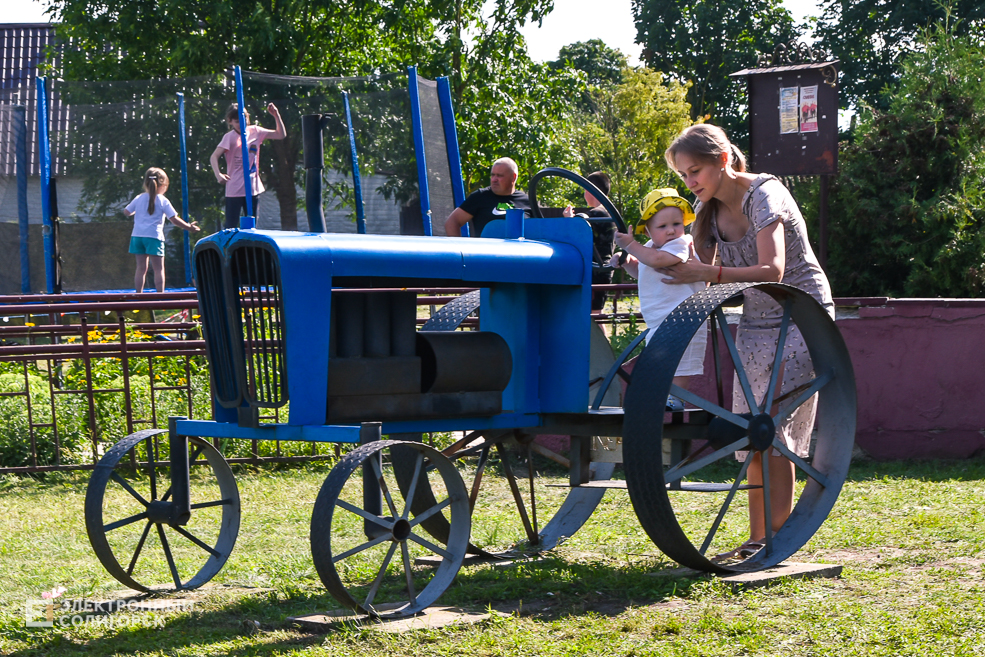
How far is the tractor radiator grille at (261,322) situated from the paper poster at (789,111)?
795 centimetres

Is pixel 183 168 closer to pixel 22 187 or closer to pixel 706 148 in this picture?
pixel 22 187

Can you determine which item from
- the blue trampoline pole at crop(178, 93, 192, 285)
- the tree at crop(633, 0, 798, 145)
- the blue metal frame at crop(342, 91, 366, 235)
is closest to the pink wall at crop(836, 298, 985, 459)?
the blue metal frame at crop(342, 91, 366, 235)

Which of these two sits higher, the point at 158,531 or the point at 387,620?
the point at 158,531

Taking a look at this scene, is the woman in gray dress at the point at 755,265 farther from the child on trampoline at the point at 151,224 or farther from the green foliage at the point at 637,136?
the green foliage at the point at 637,136

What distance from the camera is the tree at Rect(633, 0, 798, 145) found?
140 ft

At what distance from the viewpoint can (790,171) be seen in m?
10.7

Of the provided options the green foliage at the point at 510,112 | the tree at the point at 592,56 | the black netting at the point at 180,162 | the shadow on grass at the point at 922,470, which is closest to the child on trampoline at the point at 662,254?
the shadow on grass at the point at 922,470

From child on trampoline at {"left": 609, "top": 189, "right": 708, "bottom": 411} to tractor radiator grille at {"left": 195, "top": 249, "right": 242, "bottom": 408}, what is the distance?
4.78 ft

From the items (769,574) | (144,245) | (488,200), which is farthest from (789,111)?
(769,574)

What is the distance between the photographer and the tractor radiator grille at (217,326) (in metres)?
3.88

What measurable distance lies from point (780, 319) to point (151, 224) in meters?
8.47

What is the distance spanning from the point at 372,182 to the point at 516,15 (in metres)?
8.79

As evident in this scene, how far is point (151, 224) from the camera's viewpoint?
37.8ft

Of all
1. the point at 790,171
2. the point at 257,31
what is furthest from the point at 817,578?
the point at 257,31
